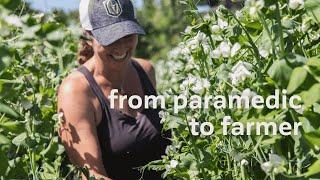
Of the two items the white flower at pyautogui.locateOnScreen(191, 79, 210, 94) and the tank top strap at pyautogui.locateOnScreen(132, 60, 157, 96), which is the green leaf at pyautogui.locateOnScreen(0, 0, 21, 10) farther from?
the tank top strap at pyautogui.locateOnScreen(132, 60, 157, 96)

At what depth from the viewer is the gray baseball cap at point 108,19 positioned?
220 cm

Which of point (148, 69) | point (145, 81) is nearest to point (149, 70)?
point (148, 69)

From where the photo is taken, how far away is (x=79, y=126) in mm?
2229

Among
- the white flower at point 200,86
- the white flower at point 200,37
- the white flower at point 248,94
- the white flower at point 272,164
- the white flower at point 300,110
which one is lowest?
the white flower at point 272,164

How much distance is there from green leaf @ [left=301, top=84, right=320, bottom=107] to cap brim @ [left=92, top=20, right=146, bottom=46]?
110 centimetres

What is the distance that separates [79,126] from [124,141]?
19cm

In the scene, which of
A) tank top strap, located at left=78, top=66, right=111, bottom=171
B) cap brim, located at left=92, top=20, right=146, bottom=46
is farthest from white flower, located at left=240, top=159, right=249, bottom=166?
tank top strap, located at left=78, top=66, right=111, bottom=171

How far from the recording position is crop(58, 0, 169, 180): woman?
2213 millimetres

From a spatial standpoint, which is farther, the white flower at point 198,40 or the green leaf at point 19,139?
the green leaf at point 19,139

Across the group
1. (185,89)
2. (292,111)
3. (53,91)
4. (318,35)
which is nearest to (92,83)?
(53,91)

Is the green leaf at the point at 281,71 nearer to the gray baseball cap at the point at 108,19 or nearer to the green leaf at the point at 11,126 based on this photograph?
the green leaf at the point at 11,126

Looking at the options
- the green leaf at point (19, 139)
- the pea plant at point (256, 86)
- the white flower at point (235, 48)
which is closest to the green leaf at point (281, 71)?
the pea plant at point (256, 86)

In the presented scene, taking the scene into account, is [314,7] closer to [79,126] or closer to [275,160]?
[275,160]

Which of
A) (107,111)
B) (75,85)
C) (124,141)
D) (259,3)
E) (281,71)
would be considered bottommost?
(124,141)
